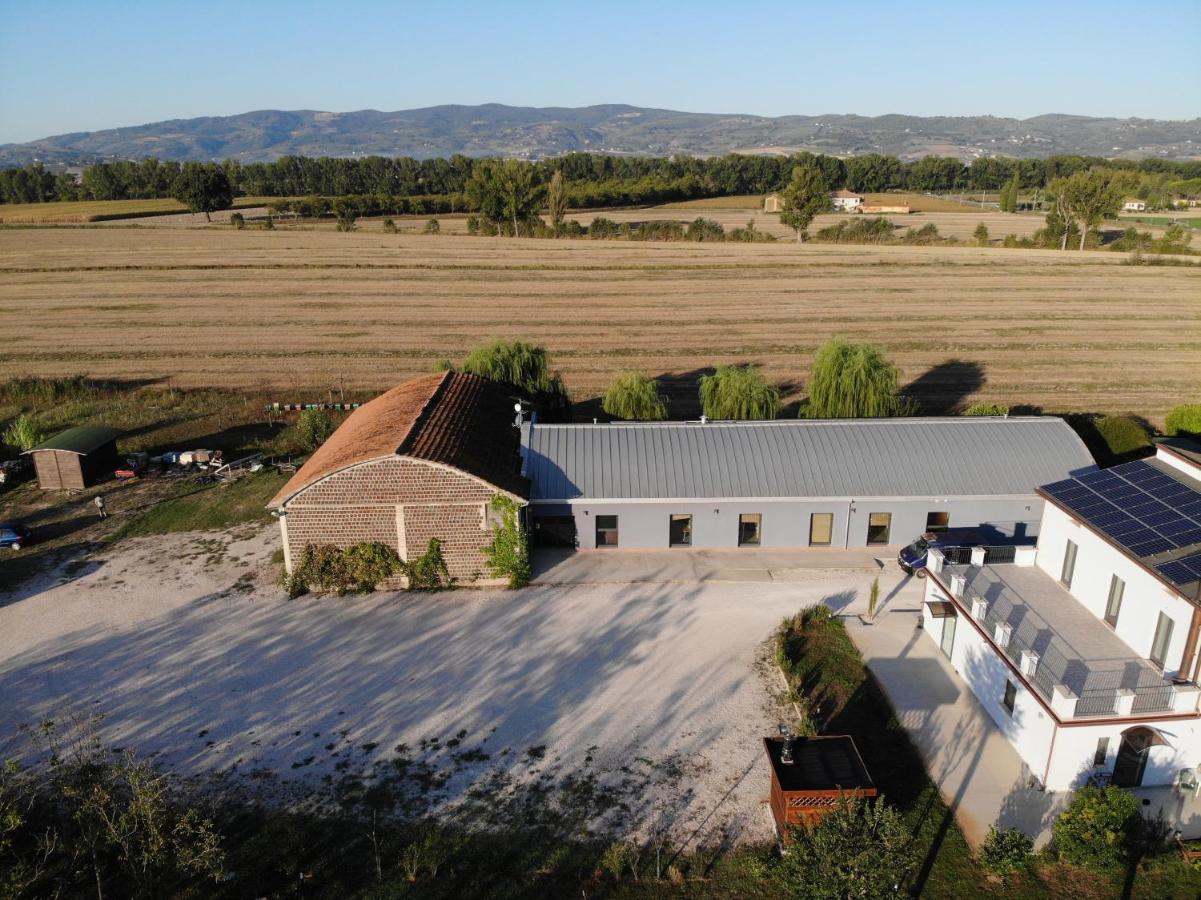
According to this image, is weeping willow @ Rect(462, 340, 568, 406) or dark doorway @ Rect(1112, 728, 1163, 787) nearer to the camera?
dark doorway @ Rect(1112, 728, 1163, 787)

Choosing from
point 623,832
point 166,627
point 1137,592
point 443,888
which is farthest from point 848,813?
point 166,627

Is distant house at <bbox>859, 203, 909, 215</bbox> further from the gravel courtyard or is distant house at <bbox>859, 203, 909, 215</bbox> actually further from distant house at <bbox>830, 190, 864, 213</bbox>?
the gravel courtyard

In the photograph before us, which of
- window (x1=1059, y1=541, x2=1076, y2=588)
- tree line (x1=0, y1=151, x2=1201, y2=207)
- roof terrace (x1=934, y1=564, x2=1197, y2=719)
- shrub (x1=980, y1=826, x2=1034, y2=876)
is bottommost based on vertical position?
shrub (x1=980, y1=826, x2=1034, y2=876)

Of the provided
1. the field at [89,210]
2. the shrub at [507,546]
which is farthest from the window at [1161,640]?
the field at [89,210]

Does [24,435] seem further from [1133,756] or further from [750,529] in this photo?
[1133,756]

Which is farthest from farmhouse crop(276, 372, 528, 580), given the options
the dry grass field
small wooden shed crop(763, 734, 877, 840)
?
the dry grass field

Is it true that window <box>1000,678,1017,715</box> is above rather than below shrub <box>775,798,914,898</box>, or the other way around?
below
